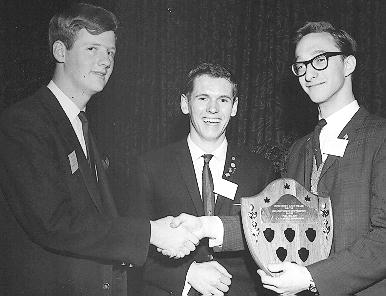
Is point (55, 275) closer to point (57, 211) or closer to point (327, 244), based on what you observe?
point (57, 211)

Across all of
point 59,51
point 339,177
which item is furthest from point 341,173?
point 59,51

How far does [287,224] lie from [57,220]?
998 millimetres

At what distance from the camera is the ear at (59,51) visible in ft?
8.47

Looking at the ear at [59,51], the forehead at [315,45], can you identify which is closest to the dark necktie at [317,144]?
the forehead at [315,45]

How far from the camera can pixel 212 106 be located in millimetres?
2656

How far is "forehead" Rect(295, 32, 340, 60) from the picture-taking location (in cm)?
246

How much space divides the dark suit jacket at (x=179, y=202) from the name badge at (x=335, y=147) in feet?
1.47

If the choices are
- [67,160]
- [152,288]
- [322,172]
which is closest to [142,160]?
[67,160]

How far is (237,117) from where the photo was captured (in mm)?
4656

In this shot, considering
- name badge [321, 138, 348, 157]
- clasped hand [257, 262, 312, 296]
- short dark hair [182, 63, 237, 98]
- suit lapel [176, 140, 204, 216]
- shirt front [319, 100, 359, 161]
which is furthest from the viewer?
short dark hair [182, 63, 237, 98]

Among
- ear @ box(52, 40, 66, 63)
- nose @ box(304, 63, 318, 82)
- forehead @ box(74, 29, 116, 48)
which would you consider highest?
forehead @ box(74, 29, 116, 48)

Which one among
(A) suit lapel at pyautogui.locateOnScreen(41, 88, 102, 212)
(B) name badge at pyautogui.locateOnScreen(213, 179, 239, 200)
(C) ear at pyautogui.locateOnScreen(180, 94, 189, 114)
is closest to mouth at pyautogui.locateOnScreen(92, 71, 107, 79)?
(A) suit lapel at pyautogui.locateOnScreen(41, 88, 102, 212)

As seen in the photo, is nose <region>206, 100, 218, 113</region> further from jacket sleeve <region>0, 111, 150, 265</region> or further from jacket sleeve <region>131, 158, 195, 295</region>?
jacket sleeve <region>0, 111, 150, 265</region>

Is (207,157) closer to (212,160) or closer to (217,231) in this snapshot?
(212,160)
